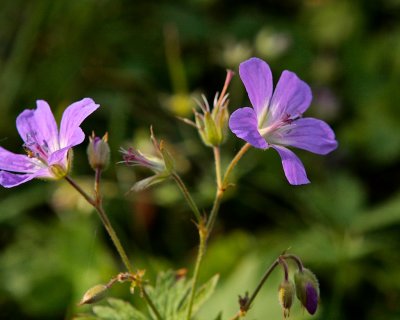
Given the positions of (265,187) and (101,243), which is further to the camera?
(265,187)

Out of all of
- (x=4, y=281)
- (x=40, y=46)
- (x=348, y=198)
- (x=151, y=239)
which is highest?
(x=40, y=46)

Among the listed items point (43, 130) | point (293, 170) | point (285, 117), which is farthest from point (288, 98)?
point (43, 130)

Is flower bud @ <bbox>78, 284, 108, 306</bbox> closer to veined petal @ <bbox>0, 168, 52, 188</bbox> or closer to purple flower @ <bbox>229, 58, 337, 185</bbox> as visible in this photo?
veined petal @ <bbox>0, 168, 52, 188</bbox>

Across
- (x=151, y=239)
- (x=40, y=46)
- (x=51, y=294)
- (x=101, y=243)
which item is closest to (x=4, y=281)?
(x=51, y=294)

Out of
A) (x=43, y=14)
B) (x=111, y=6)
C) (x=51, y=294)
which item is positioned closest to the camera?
(x=51, y=294)

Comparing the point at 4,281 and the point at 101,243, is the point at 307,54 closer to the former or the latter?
the point at 101,243

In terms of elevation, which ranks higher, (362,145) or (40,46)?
(40,46)

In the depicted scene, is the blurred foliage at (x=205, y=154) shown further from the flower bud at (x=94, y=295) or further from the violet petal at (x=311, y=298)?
the flower bud at (x=94, y=295)
